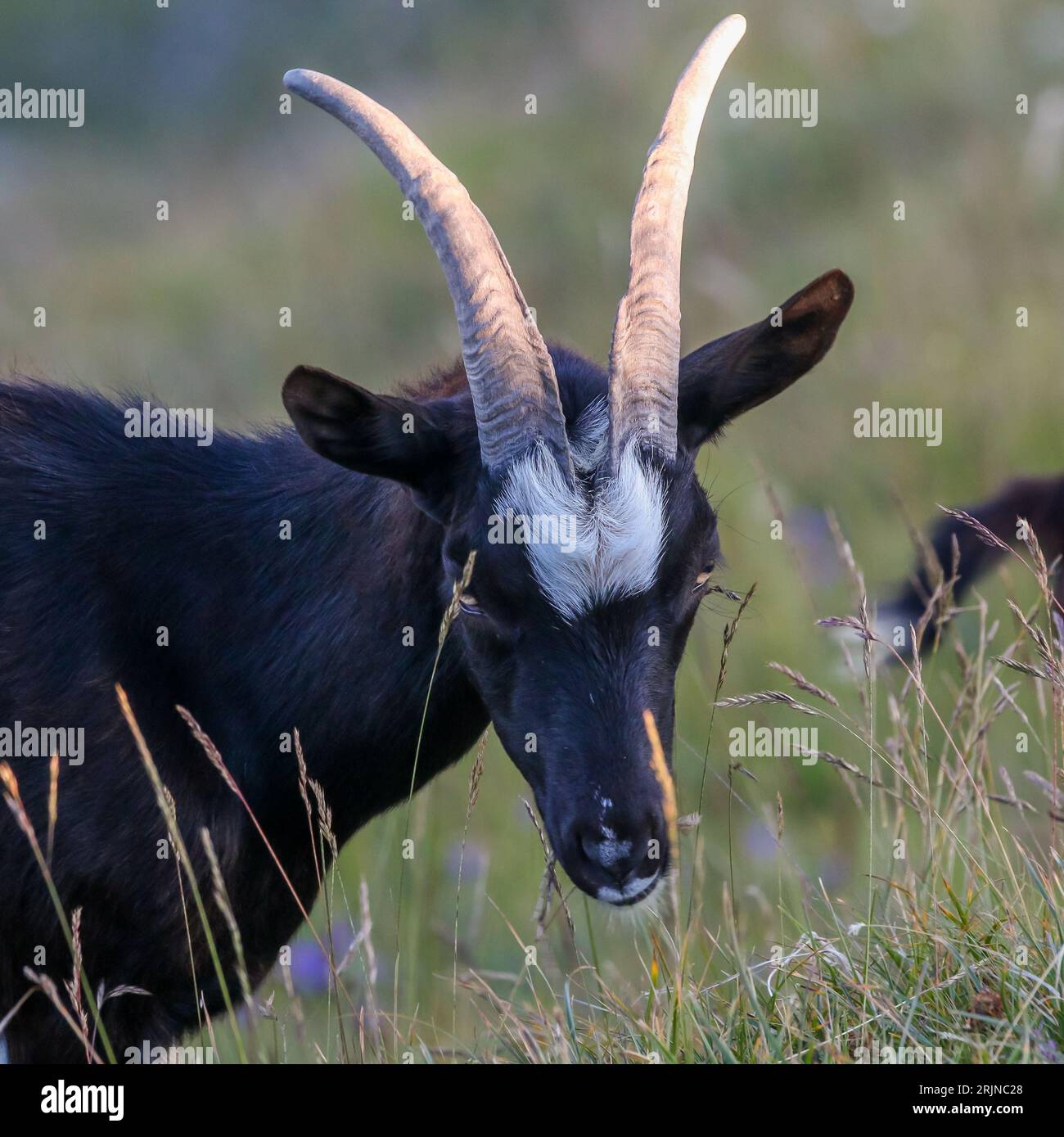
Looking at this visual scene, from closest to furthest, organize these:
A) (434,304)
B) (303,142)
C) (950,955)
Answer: (950,955) < (434,304) < (303,142)

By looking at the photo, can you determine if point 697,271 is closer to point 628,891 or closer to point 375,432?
point 375,432

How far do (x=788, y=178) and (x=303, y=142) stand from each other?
12151 millimetres

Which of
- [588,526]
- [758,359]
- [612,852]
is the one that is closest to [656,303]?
[758,359]

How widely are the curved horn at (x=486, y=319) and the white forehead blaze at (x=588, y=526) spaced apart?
0.21 ft

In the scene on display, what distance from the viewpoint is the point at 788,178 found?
14211mm

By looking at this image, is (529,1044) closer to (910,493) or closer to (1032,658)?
(1032,658)

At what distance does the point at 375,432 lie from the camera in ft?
12.1

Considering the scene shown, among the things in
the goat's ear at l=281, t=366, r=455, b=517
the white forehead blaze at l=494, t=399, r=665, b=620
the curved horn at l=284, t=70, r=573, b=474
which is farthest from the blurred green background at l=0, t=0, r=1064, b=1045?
the curved horn at l=284, t=70, r=573, b=474

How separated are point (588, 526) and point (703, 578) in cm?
43

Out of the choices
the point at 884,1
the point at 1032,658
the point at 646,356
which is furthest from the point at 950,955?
the point at 884,1

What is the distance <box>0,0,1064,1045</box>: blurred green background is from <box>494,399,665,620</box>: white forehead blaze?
818mm

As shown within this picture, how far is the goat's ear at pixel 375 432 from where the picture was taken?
359 cm

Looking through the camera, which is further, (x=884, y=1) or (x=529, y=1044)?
(x=884, y=1)

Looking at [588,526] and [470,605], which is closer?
[588,526]
